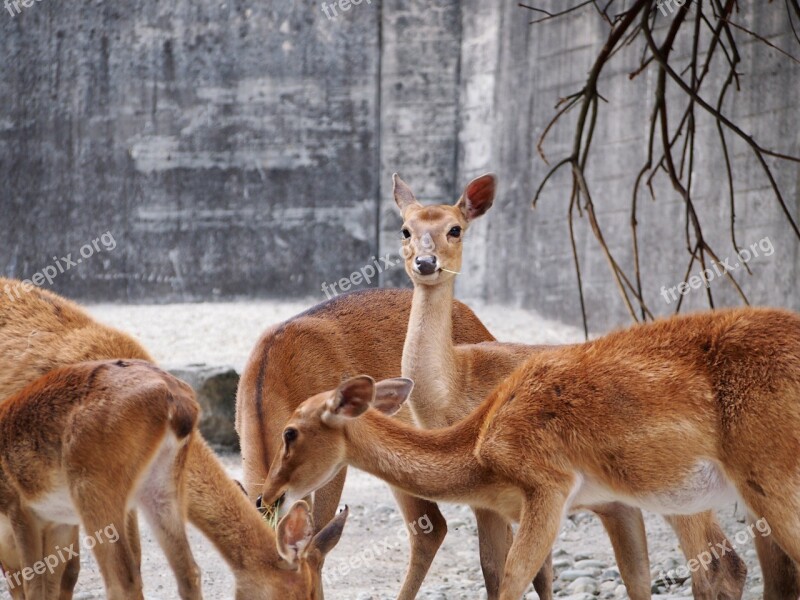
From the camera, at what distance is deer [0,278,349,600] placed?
4441 mm

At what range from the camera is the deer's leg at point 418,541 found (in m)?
5.95

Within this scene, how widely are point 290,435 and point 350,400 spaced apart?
12.1 inches

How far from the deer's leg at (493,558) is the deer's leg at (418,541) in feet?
1.33

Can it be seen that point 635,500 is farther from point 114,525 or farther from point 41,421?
point 41,421

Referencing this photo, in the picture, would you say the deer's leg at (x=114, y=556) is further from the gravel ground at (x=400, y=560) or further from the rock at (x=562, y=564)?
the rock at (x=562, y=564)

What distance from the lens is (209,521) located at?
4586mm

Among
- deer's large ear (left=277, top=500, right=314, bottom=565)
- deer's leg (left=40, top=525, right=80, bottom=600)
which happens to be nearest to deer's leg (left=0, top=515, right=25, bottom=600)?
deer's leg (left=40, top=525, right=80, bottom=600)

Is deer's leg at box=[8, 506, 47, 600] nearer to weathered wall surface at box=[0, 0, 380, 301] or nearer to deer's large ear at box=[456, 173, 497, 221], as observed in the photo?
deer's large ear at box=[456, 173, 497, 221]

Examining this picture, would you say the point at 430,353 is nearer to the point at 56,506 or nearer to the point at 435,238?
the point at 435,238

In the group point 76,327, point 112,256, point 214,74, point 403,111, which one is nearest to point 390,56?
point 403,111

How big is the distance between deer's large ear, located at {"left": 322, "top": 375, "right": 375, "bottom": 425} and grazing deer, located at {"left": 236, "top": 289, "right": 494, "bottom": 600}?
2.67ft

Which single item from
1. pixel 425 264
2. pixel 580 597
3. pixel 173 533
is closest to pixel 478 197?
pixel 425 264

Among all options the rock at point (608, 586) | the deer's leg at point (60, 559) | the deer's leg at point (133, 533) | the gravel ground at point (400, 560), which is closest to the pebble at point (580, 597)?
the gravel ground at point (400, 560)

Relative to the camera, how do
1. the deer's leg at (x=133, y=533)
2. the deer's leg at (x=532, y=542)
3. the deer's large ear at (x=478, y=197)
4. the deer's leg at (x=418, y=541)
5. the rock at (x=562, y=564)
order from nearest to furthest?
1. the deer's leg at (x=532, y=542)
2. the deer's leg at (x=133, y=533)
3. the deer's leg at (x=418, y=541)
4. the deer's large ear at (x=478, y=197)
5. the rock at (x=562, y=564)
